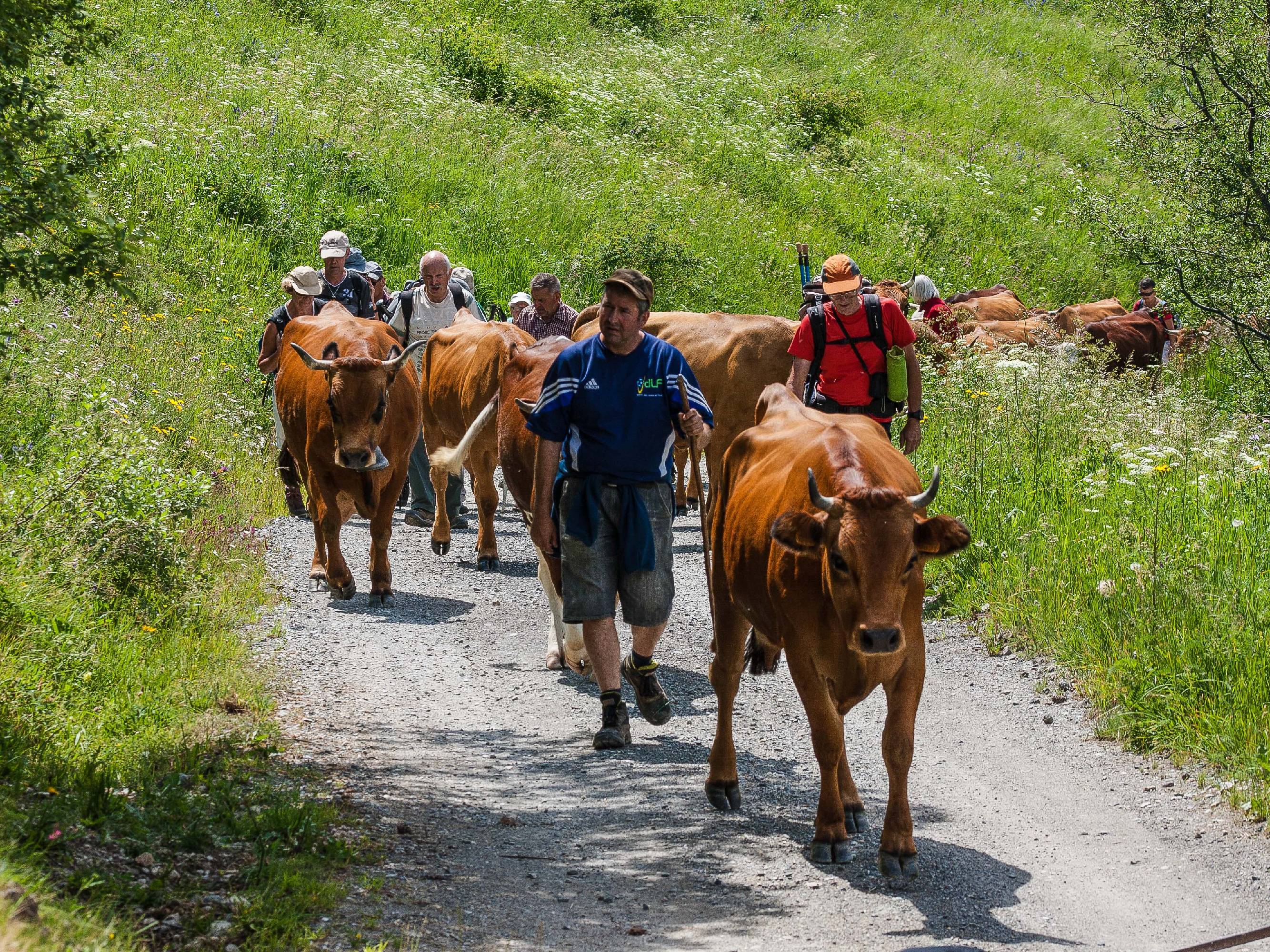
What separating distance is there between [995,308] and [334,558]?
46.6 feet

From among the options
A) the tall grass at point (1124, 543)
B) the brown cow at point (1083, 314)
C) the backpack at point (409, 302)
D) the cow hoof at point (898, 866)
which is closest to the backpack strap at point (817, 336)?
the tall grass at point (1124, 543)

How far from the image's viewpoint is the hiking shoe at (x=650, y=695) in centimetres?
693

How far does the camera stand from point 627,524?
673 centimetres

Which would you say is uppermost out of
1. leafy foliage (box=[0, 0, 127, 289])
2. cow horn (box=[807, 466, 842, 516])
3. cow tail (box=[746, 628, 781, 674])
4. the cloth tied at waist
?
leafy foliage (box=[0, 0, 127, 289])

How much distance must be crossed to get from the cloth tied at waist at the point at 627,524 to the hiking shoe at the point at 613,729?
0.72 metres

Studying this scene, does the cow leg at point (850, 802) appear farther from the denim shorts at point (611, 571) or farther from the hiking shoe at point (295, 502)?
the hiking shoe at point (295, 502)

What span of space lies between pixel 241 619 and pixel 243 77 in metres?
17.7

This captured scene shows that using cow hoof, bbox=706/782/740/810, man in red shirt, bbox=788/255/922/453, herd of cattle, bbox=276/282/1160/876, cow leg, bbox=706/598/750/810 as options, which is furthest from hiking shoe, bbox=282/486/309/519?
cow hoof, bbox=706/782/740/810

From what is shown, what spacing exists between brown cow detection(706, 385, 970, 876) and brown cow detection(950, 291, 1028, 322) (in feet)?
43.0

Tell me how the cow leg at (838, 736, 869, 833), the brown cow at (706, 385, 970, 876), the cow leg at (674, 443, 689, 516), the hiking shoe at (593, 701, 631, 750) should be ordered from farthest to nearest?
the cow leg at (674, 443, 689, 516) < the hiking shoe at (593, 701, 631, 750) < the cow leg at (838, 736, 869, 833) < the brown cow at (706, 385, 970, 876)

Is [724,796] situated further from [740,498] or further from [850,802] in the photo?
[740,498]

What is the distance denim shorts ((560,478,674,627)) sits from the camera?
22.1 ft

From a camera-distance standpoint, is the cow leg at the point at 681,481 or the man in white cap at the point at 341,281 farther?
the cow leg at the point at 681,481

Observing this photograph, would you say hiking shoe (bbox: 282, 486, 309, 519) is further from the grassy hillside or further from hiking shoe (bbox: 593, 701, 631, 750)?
hiking shoe (bbox: 593, 701, 631, 750)
